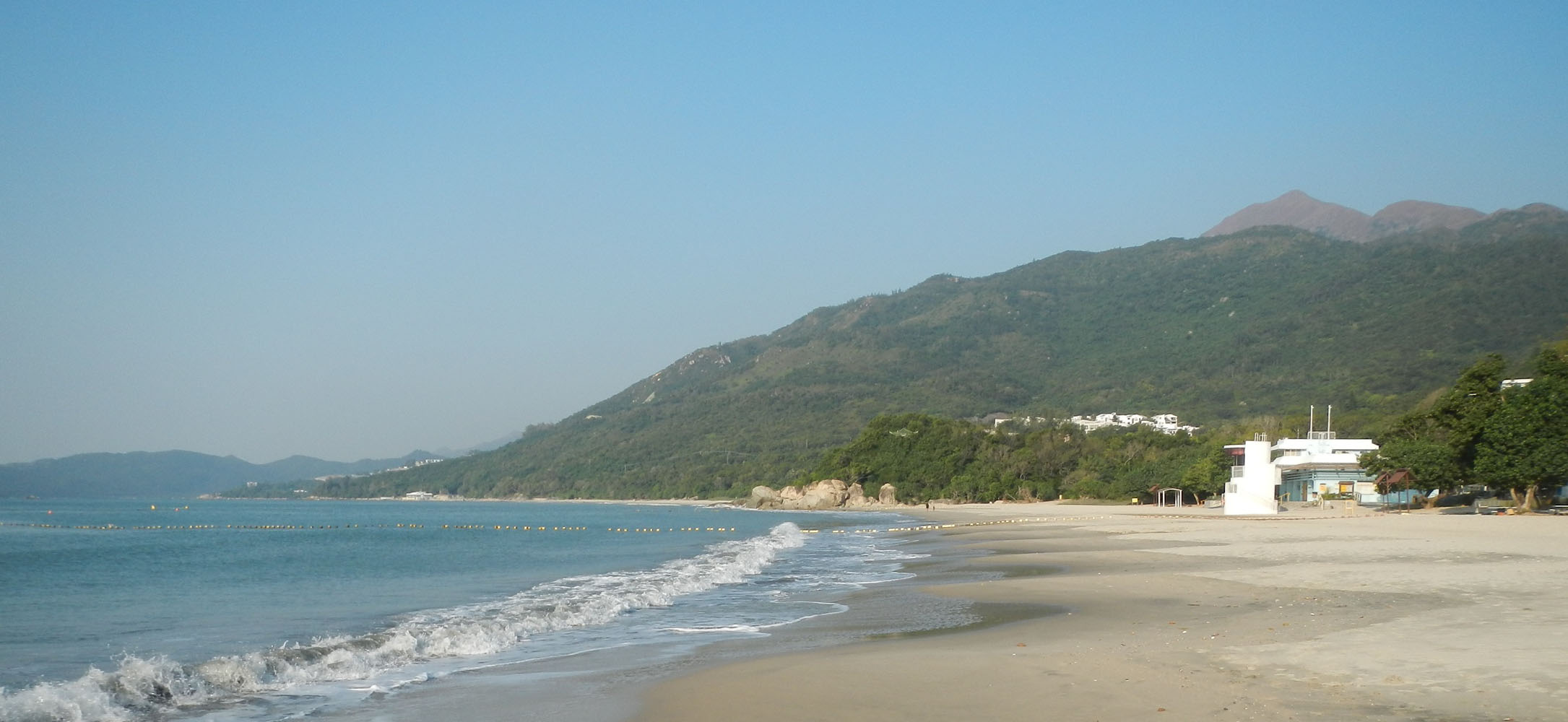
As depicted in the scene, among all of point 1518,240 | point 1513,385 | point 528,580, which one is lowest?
point 528,580

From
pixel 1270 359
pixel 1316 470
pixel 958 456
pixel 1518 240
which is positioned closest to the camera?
pixel 1316 470

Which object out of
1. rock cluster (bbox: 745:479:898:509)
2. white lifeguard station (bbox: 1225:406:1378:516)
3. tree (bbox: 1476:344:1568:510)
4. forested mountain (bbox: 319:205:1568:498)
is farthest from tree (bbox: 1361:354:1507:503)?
rock cluster (bbox: 745:479:898:509)

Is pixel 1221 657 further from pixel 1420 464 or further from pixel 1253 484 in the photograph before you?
pixel 1253 484

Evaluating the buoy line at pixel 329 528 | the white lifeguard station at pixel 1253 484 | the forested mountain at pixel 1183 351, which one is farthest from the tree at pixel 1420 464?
the forested mountain at pixel 1183 351

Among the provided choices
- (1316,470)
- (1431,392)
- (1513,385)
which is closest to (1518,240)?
(1431,392)

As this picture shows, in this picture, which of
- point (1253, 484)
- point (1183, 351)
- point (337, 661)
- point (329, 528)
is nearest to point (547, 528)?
point (329, 528)

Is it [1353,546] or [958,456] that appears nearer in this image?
[1353,546]

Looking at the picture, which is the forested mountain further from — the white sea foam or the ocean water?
the white sea foam

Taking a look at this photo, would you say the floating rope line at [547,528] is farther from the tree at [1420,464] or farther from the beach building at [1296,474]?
the tree at [1420,464]

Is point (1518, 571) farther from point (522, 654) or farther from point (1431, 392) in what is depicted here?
point (1431, 392)

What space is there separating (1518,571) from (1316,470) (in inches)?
2059

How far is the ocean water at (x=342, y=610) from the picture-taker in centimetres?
1138

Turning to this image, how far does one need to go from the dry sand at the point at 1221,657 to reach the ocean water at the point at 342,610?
11.9ft

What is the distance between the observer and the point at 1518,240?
405 feet
